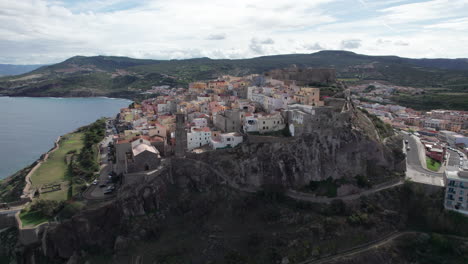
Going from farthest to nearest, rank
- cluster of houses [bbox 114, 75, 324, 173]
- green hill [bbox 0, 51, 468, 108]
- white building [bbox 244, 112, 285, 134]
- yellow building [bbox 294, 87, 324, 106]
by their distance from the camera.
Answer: green hill [bbox 0, 51, 468, 108] < yellow building [bbox 294, 87, 324, 106] < white building [bbox 244, 112, 285, 134] < cluster of houses [bbox 114, 75, 324, 173]

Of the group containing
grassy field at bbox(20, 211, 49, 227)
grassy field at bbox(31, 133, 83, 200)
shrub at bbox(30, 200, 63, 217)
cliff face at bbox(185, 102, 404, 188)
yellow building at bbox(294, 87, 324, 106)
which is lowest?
grassy field at bbox(20, 211, 49, 227)

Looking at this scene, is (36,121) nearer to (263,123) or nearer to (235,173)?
(235,173)

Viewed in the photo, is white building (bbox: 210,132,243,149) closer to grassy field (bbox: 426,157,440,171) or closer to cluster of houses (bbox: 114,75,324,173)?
cluster of houses (bbox: 114,75,324,173)

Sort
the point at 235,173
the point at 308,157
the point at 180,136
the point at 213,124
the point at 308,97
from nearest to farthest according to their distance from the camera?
the point at 235,173, the point at 308,157, the point at 180,136, the point at 308,97, the point at 213,124

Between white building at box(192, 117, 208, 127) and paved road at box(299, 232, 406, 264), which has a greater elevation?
white building at box(192, 117, 208, 127)

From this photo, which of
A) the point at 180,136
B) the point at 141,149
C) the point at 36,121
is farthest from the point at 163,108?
the point at 36,121

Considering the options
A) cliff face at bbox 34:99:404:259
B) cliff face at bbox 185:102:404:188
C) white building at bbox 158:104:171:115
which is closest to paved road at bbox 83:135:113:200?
cliff face at bbox 34:99:404:259
